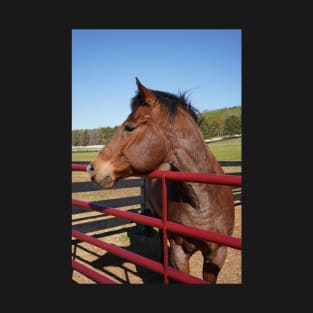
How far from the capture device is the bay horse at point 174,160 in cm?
231

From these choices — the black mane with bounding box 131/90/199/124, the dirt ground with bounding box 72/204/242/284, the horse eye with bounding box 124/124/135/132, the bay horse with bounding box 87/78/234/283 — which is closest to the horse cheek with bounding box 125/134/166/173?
the bay horse with bounding box 87/78/234/283

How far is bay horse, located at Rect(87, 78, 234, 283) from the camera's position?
7.57 ft

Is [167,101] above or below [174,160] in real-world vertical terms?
above

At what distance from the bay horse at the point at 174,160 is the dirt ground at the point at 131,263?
158 centimetres

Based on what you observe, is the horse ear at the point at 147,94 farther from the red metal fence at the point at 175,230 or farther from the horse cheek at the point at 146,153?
the red metal fence at the point at 175,230

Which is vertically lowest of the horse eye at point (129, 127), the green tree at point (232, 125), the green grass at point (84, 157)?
the green grass at point (84, 157)

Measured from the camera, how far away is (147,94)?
2.49 meters

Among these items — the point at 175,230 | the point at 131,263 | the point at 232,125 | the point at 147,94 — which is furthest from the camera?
the point at 232,125

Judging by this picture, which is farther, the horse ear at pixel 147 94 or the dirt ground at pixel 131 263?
the dirt ground at pixel 131 263

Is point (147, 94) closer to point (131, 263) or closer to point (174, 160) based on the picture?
point (174, 160)

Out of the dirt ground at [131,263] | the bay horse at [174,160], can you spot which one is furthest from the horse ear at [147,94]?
the dirt ground at [131,263]

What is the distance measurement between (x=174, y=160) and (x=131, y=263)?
3091 millimetres

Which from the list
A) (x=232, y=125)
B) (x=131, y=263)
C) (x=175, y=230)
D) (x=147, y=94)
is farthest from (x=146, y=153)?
(x=232, y=125)

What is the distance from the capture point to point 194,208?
2.56 metres
